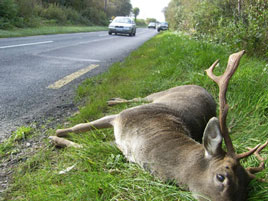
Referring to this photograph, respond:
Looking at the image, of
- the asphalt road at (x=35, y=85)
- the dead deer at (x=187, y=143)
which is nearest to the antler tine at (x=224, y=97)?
the dead deer at (x=187, y=143)

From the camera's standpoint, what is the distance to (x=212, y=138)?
1898 millimetres

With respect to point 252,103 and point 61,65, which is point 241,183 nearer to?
point 252,103

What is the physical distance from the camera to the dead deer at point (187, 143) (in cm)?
181

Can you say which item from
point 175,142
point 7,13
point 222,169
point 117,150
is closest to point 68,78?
point 117,150

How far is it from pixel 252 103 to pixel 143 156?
206cm

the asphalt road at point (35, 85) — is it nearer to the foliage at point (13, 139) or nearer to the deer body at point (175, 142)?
the foliage at point (13, 139)

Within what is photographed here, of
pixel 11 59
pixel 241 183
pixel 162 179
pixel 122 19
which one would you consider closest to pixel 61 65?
pixel 11 59

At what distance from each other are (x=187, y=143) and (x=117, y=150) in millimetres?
741

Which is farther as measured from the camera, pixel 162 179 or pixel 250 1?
pixel 250 1

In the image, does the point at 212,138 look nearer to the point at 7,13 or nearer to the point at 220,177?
the point at 220,177

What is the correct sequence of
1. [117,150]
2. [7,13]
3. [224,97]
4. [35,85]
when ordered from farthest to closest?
[7,13] → [35,85] → [117,150] → [224,97]

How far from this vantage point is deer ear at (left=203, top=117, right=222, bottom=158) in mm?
1838

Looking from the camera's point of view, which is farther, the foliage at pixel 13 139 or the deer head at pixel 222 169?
the foliage at pixel 13 139

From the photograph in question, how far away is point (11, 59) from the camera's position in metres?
6.84
